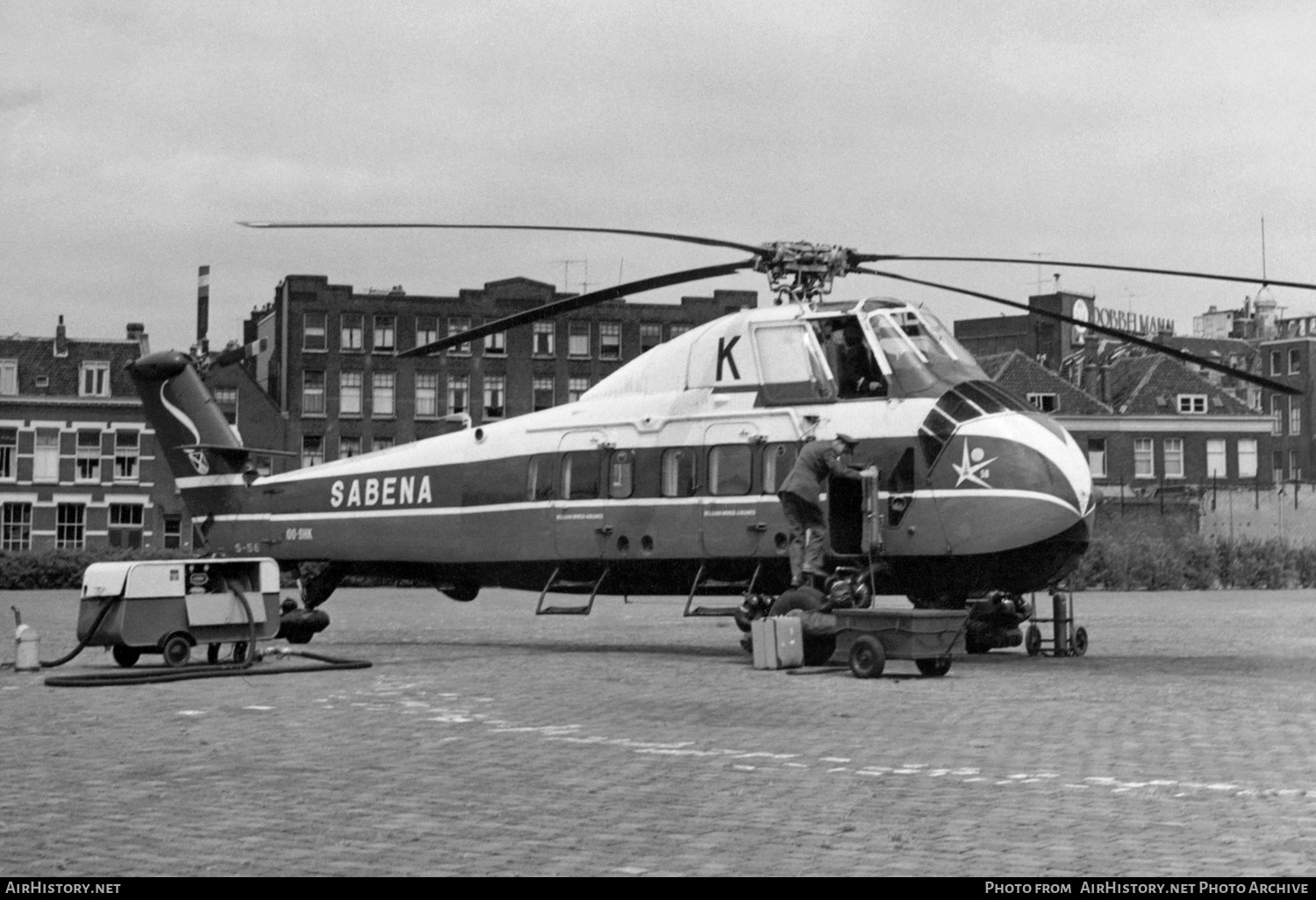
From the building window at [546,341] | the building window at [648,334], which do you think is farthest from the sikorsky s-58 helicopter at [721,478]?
the building window at [648,334]

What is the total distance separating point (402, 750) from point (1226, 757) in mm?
5907

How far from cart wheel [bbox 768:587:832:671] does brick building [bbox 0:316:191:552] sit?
197 ft

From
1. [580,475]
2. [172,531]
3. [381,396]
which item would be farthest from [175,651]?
[381,396]

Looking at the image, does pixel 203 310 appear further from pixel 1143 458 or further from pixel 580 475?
pixel 1143 458

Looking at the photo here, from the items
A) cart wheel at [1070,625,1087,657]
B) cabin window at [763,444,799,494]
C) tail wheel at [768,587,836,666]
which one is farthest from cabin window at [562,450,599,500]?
cart wheel at [1070,625,1087,657]

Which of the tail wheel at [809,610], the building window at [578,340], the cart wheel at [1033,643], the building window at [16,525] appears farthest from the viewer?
the building window at [578,340]

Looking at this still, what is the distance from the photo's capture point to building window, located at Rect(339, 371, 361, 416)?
266 ft

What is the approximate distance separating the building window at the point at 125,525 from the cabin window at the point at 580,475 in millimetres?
56635

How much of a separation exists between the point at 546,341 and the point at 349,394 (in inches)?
389

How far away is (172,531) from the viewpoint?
254 feet

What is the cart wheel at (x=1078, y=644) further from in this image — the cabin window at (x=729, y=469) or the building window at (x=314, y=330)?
the building window at (x=314, y=330)

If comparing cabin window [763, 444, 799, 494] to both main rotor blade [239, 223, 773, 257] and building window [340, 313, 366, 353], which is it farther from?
building window [340, 313, 366, 353]

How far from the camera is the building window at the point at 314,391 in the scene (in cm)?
8038

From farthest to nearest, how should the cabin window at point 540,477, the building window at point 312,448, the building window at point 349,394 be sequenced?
the building window at point 349,394 → the building window at point 312,448 → the cabin window at point 540,477
